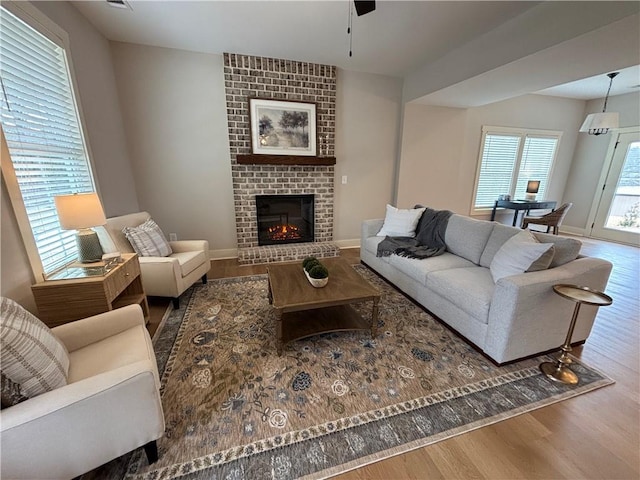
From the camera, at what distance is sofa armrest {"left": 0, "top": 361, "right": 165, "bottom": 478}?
0.93 metres

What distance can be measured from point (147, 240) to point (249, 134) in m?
2.02

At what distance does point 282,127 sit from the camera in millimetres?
3820

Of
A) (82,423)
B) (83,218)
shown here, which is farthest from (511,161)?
(82,423)

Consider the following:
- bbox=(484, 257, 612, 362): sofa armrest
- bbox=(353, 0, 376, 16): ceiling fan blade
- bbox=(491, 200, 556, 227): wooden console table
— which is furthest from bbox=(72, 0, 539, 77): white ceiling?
bbox=(491, 200, 556, 227): wooden console table

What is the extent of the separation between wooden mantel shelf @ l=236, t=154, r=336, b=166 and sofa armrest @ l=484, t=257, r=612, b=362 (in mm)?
2967

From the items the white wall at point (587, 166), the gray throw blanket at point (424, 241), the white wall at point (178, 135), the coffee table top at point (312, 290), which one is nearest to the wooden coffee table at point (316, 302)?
the coffee table top at point (312, 290)

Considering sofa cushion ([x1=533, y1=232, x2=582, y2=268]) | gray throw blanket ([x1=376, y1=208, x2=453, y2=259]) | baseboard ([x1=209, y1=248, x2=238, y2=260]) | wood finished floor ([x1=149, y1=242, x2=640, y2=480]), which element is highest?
sofa cushion ([x1=533, y1=232, x2=582, y2=268])

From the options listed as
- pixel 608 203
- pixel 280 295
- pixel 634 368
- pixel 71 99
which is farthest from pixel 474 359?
pixel 608 203

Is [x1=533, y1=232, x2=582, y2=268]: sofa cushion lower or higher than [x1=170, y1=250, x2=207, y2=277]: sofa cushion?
higher

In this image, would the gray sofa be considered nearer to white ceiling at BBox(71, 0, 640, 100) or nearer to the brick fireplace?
the brick fireplace

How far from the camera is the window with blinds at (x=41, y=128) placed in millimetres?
1678

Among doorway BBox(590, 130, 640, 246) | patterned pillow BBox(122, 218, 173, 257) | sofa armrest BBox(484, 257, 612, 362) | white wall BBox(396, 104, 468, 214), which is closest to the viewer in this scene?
sofa armrest BBox(484, 257, 612, 362)

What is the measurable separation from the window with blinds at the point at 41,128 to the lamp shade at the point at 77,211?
177 mm

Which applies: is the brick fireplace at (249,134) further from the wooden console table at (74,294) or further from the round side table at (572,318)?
the round side table at (572,318)
